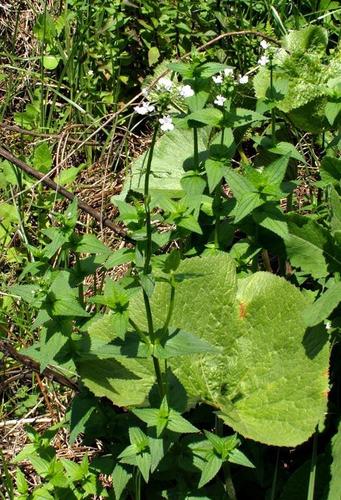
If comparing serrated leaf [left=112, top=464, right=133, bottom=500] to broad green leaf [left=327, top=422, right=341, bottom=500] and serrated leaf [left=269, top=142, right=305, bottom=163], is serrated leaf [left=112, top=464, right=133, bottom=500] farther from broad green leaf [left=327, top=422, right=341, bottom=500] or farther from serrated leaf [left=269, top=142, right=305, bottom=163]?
serrated leaf [left=269, top=142, right=305, bottom=163]

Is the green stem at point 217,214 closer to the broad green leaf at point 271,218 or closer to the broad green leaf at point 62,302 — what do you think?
the broad green leaf at point 271,218

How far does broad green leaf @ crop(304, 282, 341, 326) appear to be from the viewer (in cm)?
199

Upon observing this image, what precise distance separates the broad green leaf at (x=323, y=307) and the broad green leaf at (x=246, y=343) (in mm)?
84

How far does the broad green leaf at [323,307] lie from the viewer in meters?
1.99

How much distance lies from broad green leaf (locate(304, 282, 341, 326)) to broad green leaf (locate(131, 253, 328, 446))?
0.08 m

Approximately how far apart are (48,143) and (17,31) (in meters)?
0.74

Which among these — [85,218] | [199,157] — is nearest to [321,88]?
[199,157]

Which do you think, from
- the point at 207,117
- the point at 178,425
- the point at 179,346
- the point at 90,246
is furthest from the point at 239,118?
the point at 178,425

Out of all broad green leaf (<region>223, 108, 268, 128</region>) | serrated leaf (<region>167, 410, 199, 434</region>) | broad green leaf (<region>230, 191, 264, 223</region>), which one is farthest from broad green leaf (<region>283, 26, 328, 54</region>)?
serrated leaf (<region>167, 410, 199, 434</region>)

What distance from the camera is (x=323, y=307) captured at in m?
2.01

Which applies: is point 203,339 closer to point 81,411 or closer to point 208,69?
point 81,411

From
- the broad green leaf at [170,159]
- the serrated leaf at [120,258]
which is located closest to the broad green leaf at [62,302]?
the serrated leaf at [120,258]

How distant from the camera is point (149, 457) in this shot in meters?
1.93

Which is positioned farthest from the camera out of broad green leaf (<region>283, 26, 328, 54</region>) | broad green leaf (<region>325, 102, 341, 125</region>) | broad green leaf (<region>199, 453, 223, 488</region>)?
broad green leaf (<region>283, 26, 328, 54</region>)
